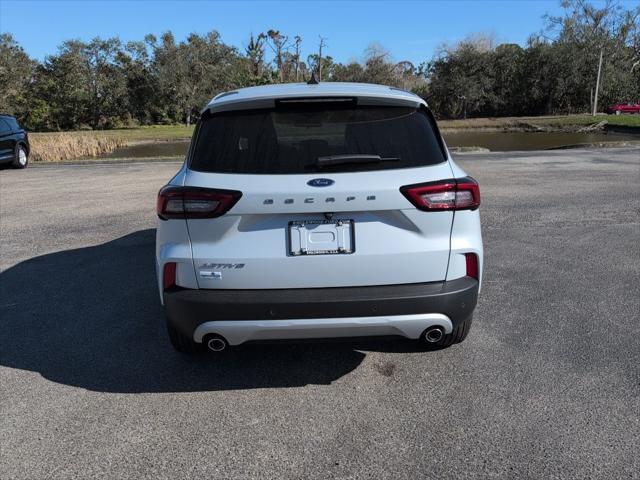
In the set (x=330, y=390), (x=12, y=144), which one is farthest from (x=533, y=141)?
(x=330, y=390)

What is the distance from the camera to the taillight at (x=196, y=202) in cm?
304

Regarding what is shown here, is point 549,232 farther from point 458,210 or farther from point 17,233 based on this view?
point 17,233

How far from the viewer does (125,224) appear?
8.38 meters

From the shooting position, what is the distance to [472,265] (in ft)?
10.8

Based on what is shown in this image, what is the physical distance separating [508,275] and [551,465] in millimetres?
3134

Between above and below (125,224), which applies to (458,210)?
above

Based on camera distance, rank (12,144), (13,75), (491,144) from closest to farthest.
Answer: (12,144) < (491,144) < (13,75)

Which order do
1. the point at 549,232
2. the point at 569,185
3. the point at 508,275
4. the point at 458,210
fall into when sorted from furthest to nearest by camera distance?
the point at 569,185, the point at 549,232, the point at 508,275, the point at 458,210

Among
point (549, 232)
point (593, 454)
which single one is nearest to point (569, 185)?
point (549, 232)

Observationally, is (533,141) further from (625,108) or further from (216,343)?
(216,343)

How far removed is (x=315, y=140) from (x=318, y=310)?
98cm

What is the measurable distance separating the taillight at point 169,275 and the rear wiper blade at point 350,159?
103 centimetres

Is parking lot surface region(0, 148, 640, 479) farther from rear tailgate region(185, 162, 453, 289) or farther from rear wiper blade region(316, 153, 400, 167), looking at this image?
rear wiper blade region(316, 153, 400, 167)

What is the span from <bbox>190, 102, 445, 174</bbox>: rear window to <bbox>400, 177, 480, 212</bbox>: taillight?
0.16 metres
